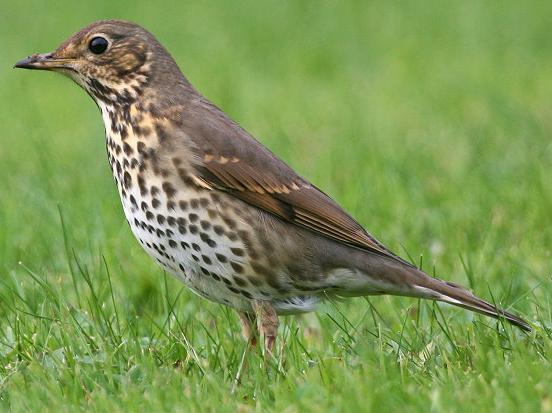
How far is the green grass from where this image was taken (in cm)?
453

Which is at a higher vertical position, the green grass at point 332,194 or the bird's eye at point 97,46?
the bird's eye at point 97,46

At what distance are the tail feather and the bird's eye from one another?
173 centimetres

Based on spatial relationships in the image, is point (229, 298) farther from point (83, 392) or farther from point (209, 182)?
point (83, 392)

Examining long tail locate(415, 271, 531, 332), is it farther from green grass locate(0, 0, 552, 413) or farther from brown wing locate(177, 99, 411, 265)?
brown wing locate(177, 99, 411, 265)

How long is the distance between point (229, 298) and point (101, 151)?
469cm

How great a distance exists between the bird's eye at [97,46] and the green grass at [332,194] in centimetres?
83

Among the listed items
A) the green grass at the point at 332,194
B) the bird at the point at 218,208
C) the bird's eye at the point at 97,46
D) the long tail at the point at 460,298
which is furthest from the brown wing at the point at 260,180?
the bird's eye at the point at 97,46

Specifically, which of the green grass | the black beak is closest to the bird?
the black beak

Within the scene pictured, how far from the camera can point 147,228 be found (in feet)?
16.5

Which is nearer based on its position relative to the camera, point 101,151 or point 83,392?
point 83,392

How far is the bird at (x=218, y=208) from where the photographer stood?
5043 millimetres

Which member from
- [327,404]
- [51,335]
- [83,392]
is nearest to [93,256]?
[51,335]

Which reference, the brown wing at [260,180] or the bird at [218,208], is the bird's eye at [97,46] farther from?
the brown wing at [260,180]

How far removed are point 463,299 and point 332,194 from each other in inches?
114
